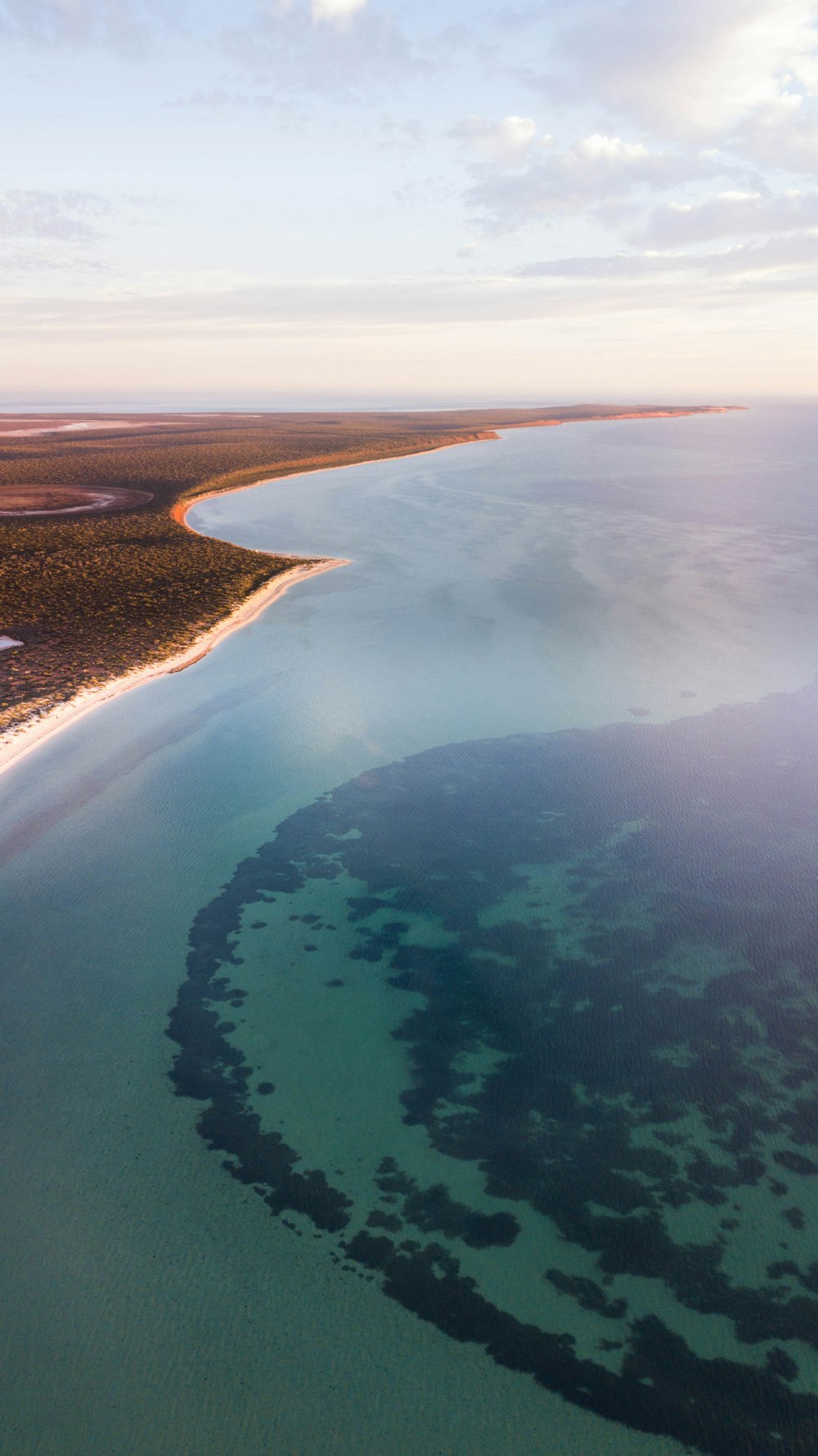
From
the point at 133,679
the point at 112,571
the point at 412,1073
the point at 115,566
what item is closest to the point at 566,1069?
the point at 412,1073

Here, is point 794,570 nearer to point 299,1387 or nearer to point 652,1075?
point 652,1075

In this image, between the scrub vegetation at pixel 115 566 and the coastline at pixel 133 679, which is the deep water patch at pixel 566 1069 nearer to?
the coastline at pixel 133 679

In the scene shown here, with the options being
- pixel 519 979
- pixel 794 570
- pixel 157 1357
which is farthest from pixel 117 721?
pixel 794 570

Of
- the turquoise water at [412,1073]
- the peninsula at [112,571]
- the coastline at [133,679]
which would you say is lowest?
the turquoise water at [412,1073]

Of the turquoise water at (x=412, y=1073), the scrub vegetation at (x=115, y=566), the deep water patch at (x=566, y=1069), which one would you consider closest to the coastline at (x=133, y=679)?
the scrub vegetation at (x=115, y=566)

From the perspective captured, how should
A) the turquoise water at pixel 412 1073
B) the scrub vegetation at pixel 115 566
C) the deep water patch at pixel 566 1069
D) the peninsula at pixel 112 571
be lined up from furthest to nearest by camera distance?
the scrub vegetation at pixel 115 566
the peninsula at pixel 112 571
the deep water patch at pixel 566 1069
the turquoise water at pixel 412 1073

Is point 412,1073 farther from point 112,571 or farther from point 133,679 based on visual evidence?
point 112,571
